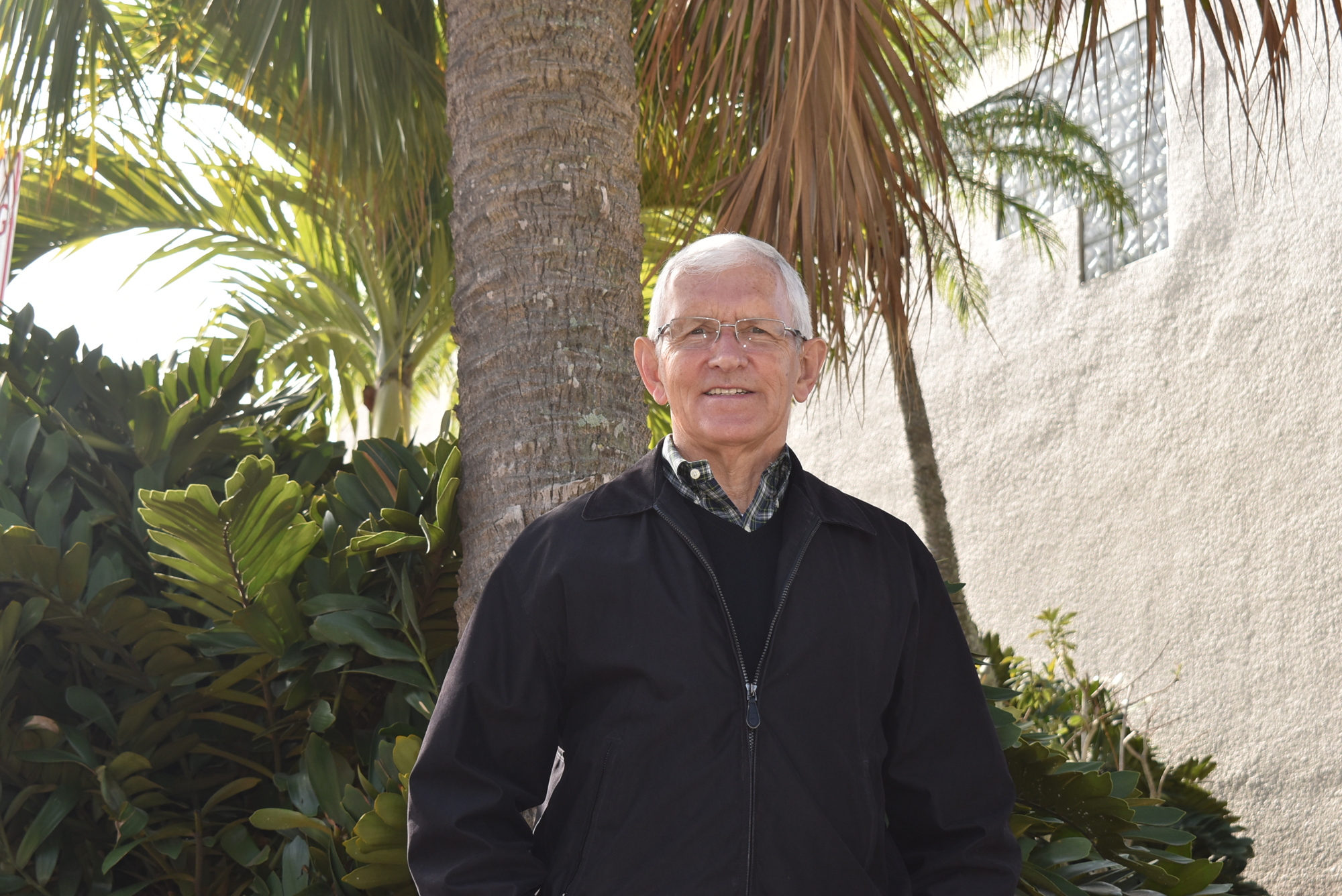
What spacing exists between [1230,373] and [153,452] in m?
6.44

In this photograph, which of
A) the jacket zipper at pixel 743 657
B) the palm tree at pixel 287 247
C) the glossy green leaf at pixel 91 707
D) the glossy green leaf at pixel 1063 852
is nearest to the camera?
the jacket zipper at pixel 743 657

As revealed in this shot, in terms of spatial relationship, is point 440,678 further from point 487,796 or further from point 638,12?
point 638,12

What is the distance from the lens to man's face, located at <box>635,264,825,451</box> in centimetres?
160

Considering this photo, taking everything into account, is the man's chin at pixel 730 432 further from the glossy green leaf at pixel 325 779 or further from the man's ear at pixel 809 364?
the glossy green leaf at pixel 325 779

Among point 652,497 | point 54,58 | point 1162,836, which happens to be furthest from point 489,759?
point 54,58

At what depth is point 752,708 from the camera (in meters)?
1.44

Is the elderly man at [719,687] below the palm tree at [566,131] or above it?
below

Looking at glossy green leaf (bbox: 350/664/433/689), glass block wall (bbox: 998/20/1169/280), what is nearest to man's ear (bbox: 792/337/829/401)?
glossy green leaf (bbox: 350/664/433/689)

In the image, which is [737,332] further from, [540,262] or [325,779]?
[325,779]

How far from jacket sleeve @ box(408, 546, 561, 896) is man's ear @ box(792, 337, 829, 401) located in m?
0.50

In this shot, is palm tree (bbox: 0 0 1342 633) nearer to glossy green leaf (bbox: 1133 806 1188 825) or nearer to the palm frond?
the palm frond

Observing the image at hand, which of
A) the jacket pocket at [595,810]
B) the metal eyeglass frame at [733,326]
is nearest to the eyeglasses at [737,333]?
the metal eyeglass frame at [733,326]

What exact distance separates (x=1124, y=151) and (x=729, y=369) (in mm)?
7591

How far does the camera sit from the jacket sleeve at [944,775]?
151 cm
